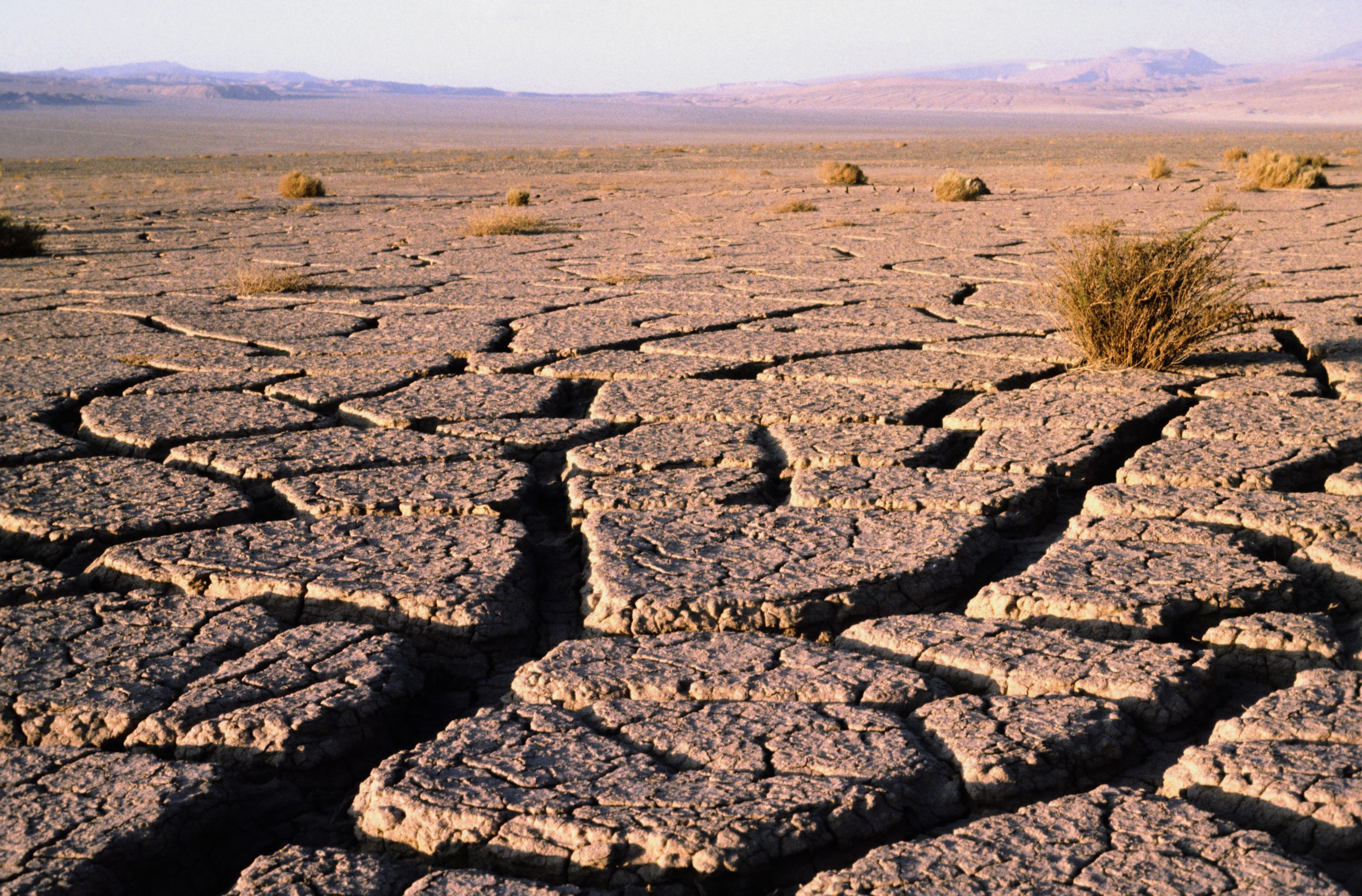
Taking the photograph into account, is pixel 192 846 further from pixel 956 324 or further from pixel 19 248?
pixel 19 248

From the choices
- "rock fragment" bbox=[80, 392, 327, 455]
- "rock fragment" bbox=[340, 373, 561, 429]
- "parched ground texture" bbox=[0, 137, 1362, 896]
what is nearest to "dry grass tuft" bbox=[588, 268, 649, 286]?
"parched ground texture" bbox=[0, 137, 1362, 896]

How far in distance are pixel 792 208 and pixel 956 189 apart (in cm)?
246

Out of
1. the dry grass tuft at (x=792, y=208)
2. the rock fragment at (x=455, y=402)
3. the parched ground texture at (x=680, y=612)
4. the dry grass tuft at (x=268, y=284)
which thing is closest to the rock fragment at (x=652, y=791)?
the parched ground texture at (x=680, y=612)

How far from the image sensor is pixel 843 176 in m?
16.9

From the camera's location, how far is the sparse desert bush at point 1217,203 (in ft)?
35.8

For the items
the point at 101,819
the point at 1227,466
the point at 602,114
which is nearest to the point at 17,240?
the point at 101,819

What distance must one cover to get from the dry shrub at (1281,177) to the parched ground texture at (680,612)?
32.7ft

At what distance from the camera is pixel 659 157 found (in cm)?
2961

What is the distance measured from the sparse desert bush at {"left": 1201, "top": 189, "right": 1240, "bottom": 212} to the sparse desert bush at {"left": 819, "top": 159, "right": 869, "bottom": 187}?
5.44 meters

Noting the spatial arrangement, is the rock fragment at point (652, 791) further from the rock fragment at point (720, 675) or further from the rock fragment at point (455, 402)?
the rock fragment at point (455, 402)

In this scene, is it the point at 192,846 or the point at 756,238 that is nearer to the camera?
the point at 192,846

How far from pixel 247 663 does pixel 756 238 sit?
7832 mm

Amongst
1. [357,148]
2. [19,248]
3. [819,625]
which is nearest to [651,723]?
[819,625]

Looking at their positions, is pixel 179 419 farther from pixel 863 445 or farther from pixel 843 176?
pixel 843 176
